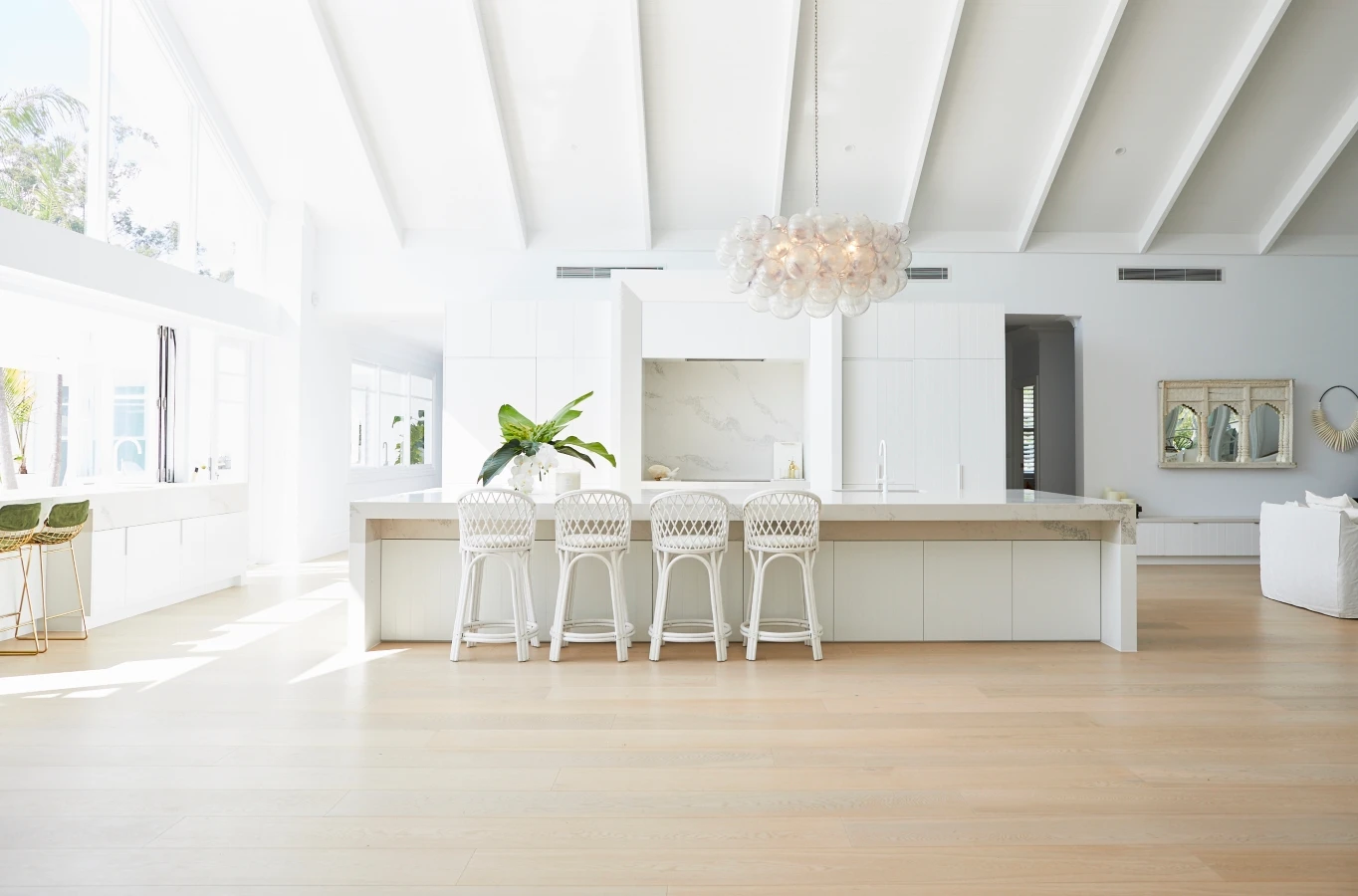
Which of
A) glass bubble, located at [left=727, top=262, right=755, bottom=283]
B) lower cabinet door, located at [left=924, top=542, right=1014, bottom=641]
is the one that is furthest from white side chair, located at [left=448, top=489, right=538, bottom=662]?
lower cabinet door, located at [left=924, top=542, right=1014, bottom=641]

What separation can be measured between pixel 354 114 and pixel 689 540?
492 cm

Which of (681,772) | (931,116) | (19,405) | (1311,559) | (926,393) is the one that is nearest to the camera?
(681,772)

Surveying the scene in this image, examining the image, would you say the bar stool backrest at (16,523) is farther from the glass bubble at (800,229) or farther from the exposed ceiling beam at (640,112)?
the exposed ceiling beam at (640,112)

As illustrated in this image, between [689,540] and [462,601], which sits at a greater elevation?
[689,540]

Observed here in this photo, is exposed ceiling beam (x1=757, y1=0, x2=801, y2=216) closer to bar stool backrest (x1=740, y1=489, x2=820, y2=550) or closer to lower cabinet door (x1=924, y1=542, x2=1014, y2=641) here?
bar stool backrest (x1=740, y1=489, x2=820, y2=550)

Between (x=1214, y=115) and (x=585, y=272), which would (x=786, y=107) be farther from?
Answer: (x=1214, y=115)

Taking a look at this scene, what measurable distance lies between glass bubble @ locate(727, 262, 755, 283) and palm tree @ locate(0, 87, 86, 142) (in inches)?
176

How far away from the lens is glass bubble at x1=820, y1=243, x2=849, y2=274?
462cm

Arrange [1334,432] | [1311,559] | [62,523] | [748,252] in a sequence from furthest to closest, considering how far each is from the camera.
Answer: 1. [1334,432]
2. [1311,559]
3. [62,523]
4. [748,252]

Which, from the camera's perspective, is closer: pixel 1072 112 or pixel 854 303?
pixel 854 303

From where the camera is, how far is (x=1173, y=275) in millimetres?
8656

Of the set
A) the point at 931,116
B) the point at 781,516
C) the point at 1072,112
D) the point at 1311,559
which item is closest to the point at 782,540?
the point at 781,516

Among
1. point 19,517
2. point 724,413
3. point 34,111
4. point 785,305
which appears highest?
point 34,111

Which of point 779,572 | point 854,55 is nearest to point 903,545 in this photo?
point 779,572
